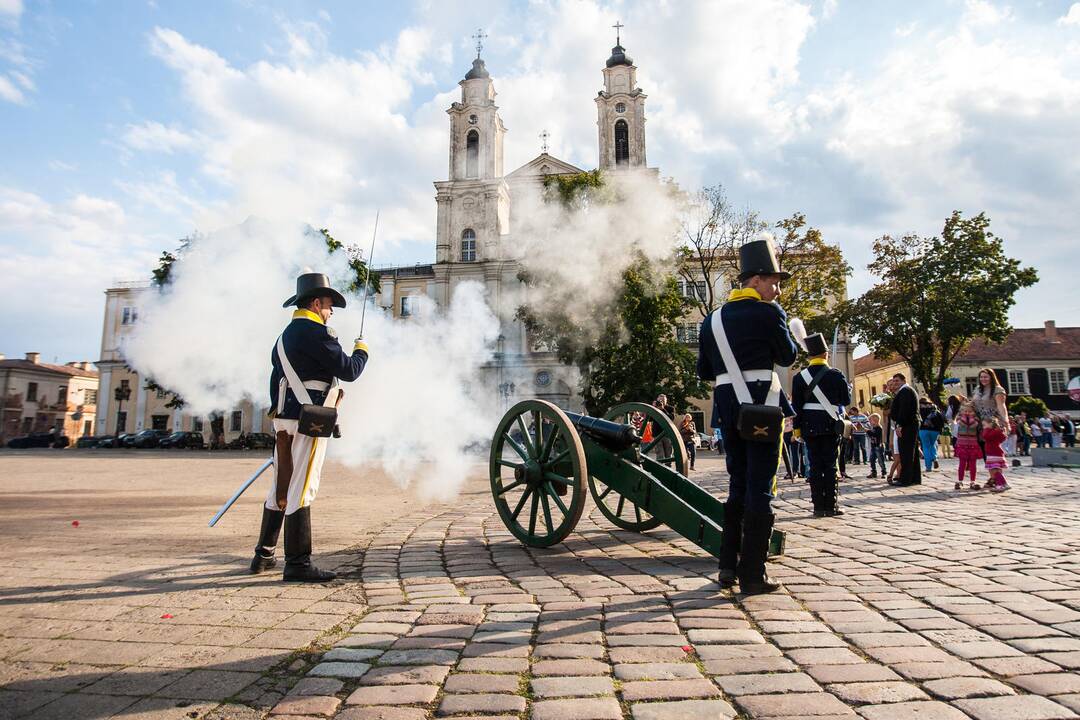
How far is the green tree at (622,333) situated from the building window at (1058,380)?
33.8 meters

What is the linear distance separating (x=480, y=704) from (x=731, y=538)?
2195mm

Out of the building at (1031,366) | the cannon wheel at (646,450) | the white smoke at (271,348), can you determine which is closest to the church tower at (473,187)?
the building at (1031,366)

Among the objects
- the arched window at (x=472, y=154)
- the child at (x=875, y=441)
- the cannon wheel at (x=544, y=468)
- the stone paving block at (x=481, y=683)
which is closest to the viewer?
→ the stone paving block at (x=481, y=683)

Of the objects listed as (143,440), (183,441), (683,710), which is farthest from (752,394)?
(143,440)

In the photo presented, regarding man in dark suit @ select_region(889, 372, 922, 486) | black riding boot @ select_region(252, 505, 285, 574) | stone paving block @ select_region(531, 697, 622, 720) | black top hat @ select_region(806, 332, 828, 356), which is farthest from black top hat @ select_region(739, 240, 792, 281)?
man in dark suit @ select_region(889, 372, 922, 486)

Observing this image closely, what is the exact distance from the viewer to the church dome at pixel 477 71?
45.9m

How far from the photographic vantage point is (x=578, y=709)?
6.69ft

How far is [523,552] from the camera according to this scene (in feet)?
15.8

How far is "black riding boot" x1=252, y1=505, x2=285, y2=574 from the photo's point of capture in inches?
168

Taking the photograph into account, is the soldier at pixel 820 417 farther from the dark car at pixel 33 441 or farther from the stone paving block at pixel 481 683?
the dark car at pixel 33 441

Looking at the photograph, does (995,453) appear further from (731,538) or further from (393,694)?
(393,694)

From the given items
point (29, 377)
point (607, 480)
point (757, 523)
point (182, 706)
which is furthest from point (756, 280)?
point (29, 377)

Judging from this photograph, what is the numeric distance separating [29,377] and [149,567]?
64825 mm

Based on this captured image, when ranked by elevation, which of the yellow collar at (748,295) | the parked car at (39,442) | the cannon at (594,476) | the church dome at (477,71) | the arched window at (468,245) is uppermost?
the church dome at (477,71)
